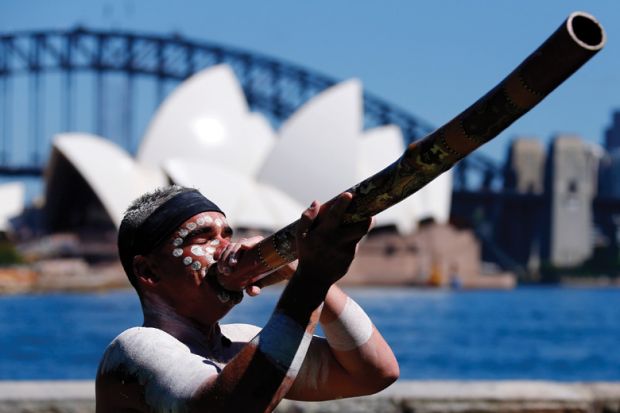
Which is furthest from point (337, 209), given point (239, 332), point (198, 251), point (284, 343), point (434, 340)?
point (434, 340)

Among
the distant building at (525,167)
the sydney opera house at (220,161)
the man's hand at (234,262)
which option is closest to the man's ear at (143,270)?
the man's hand at (234,262)

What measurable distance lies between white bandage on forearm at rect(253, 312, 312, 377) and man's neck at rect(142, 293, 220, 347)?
0.22 meters

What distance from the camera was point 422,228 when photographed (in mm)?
49594

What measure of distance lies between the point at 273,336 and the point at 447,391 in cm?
228

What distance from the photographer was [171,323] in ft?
5.08

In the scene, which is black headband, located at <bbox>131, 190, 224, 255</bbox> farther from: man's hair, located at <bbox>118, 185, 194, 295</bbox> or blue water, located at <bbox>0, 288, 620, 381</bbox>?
blue water, located at <bbox>0, 288, 620, 381</bbox>

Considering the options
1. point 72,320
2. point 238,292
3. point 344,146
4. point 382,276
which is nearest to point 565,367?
point 72,320

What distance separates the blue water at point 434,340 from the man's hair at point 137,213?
32.3 ft

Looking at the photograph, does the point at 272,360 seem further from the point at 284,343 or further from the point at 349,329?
the point at 349,329

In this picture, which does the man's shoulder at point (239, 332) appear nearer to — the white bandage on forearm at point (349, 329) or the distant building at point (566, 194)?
the white bandage on forearm at point (349, 329)

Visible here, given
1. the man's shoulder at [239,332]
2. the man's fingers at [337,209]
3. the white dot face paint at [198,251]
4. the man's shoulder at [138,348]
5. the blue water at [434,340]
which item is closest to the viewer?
the man's fingers at [337,209]

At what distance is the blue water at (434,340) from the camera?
1281 centimetres

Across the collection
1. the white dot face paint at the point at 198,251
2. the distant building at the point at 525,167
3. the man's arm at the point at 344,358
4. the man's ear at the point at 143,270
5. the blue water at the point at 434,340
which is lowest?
the blue water at the point at 434,340

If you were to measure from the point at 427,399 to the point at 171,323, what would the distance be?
2.03 metres
